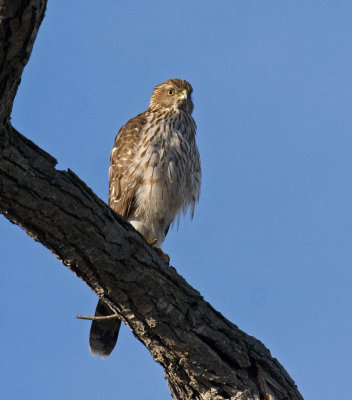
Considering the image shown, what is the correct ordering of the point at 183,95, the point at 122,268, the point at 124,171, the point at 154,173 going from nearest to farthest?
the point at 122,268 < the point at 154,173 < the point at 124,171 < the point at 183,95

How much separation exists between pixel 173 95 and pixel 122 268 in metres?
3.53

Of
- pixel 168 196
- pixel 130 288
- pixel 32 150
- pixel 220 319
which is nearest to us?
pixel 32 150

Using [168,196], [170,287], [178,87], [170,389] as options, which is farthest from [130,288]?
[178,87]

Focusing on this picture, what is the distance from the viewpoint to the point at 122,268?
3.92m

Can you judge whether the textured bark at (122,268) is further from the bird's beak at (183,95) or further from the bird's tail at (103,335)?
the bird's beak at (183,95)

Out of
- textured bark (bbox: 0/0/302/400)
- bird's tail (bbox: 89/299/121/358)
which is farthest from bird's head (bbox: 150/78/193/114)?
textured bark (bbox: 0/0/302/400)

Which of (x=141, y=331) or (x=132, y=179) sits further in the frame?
(x=132, y=179)

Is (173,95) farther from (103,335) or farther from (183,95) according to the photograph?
(103,335)

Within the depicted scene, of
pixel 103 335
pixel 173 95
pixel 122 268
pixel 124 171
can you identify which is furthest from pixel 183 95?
pixel 122 268

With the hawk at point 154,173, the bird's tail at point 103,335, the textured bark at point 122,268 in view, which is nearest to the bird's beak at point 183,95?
the hawk at point 154,173

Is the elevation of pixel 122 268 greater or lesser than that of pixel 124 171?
lesser

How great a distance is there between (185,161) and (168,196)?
1.23 ft

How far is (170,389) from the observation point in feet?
14.8

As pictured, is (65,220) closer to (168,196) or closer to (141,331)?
(141,331)
